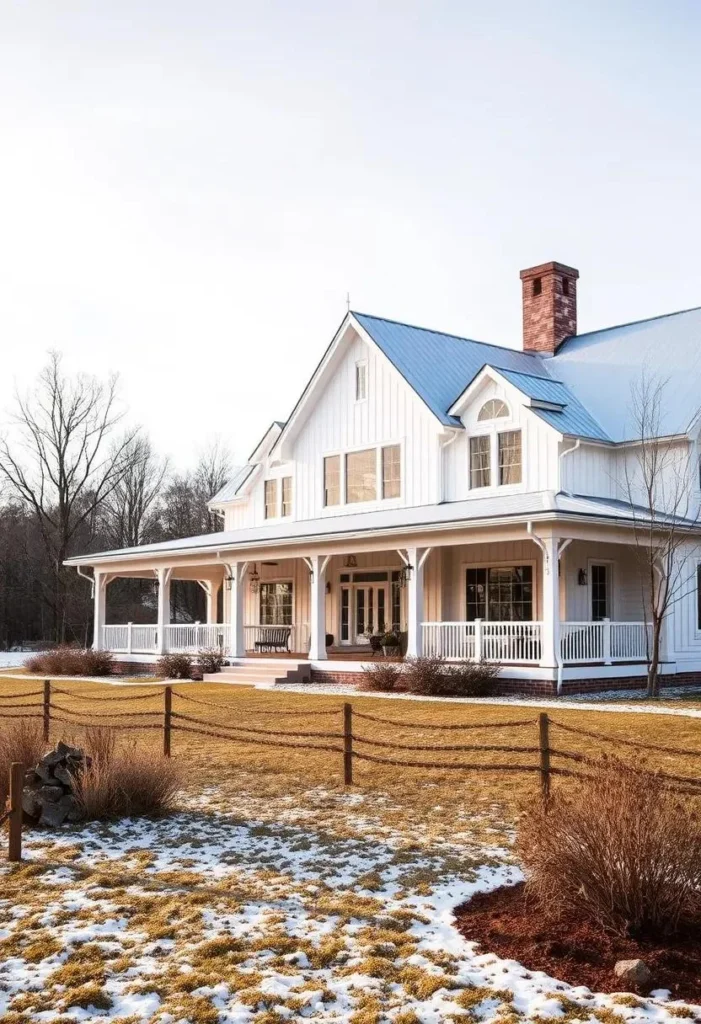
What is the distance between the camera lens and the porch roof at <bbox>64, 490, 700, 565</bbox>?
20328 millimetres

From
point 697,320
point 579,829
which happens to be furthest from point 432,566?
point 579,829

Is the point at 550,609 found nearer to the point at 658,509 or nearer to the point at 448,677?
the point at 448,677

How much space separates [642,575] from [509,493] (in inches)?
142

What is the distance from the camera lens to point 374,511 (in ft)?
89.2

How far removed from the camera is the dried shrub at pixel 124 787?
31.7 feet

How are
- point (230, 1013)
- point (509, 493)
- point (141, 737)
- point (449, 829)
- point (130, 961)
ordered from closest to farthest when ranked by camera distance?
point (230, 1013) → point (130, 961) → point (449, 829) → point (141, 737) → point (509, 493)

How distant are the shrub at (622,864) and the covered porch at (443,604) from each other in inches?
537

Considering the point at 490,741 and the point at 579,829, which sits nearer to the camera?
the point at 579,829

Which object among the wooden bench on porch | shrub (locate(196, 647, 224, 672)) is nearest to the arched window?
the wooden bench on porch

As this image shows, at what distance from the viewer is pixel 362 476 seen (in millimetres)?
28109

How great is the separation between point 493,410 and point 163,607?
1122 centimetres

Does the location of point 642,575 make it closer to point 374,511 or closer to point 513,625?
point 513,625

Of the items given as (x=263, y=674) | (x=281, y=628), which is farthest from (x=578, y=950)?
(x=281, y=628)

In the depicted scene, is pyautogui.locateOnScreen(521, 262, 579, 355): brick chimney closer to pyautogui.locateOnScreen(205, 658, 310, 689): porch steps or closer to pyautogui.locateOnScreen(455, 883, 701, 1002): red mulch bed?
pyautogui.locateOnScreen(205, 658, 310, 689): porch steps
